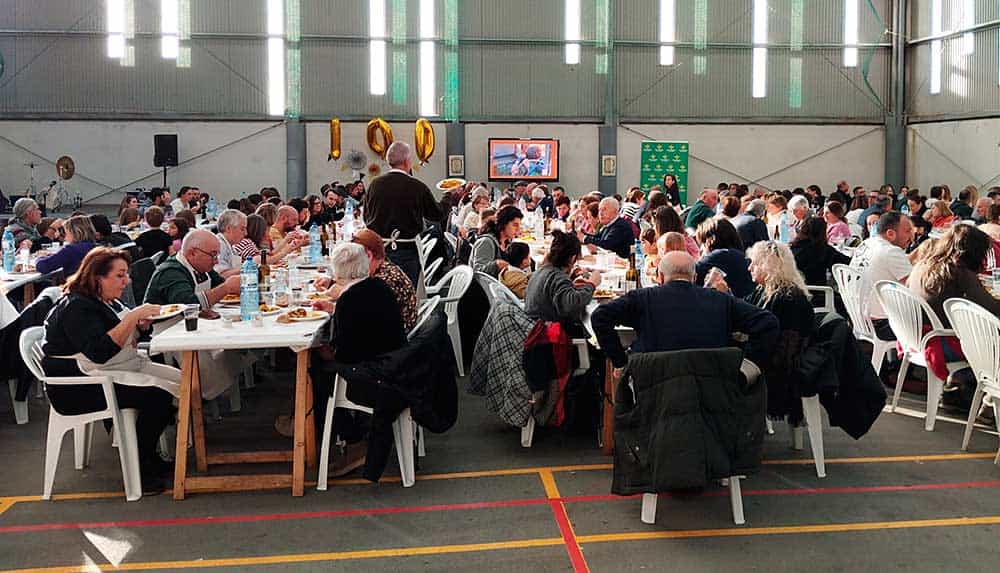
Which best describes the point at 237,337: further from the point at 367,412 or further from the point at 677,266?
the point at 677,266

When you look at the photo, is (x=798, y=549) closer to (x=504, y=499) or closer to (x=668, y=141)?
(x=504, y=499)

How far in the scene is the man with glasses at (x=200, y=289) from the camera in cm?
520

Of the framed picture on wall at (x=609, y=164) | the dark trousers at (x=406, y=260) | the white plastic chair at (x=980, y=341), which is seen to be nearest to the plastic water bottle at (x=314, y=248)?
the dark trousers at (x=406, y=260)

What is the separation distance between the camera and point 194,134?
20219mm

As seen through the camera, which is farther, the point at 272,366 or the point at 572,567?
the point at 272,366

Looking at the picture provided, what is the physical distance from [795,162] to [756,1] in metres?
3.41

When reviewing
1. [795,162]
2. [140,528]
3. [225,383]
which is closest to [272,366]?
[225,383]

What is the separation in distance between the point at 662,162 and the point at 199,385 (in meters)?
17.0

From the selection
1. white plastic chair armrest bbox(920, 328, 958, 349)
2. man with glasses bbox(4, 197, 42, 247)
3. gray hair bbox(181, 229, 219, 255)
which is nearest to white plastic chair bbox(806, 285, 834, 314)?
white plastic chair armrest bbox(920, 328, 958, 349)

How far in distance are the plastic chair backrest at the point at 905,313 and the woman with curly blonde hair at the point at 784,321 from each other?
125 cm

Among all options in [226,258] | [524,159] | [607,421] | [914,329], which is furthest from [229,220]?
[524,159]

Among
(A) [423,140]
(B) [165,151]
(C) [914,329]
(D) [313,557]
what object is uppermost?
(B) [165,151]

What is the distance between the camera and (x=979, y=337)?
4.91 metres

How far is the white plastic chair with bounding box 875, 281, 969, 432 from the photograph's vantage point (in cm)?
558
